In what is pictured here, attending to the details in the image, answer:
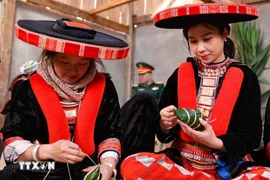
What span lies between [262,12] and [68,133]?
2.79 metres

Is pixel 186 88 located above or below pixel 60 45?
below

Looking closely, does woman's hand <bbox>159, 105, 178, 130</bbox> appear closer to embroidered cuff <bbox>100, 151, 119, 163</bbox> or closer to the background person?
embroidered cuff <bbox>100, 151, 119, 163</bbox>

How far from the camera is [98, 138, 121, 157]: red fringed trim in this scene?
3.71ft

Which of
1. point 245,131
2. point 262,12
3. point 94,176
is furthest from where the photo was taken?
point 262,12

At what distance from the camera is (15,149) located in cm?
104

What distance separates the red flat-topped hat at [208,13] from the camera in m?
1.15

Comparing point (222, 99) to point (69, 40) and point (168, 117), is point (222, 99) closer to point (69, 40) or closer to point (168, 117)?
point (168, 117)

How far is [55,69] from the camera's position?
112 centimetres

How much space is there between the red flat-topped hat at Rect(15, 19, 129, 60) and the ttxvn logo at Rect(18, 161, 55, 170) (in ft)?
1.10

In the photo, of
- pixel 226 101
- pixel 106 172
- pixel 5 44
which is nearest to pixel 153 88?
pixel 5 44

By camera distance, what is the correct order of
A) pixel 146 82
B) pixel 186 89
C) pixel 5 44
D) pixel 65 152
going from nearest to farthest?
pixel 65 152 < pixel 186 89 < pixel 5 44 < pixel 146 82

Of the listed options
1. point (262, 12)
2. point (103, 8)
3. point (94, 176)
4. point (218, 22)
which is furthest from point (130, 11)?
point (94, 176)

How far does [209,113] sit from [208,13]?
0.36 metres

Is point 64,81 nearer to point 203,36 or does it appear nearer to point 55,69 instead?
point 55,69
